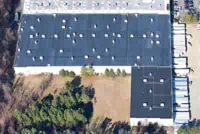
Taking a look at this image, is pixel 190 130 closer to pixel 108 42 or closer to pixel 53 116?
pixel 53 116

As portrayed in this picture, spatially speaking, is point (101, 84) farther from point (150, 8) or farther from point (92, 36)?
point (150, 8)

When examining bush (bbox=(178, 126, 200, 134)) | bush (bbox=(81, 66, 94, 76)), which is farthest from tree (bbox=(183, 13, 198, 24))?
bush (bbox=(178, 126, 200, 134))

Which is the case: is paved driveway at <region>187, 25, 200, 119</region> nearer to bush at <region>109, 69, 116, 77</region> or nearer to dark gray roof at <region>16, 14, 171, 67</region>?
dark gray roof at <region>16, 14, 171, 67</region>

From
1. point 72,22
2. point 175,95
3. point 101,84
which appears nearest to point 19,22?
point 72,22

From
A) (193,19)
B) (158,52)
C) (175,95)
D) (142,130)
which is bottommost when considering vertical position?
(142,130)

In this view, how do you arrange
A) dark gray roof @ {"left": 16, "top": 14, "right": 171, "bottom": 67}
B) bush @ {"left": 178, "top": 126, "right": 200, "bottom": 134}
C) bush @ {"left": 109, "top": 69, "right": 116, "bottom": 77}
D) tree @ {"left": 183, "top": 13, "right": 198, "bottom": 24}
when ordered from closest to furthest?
bush @ {"left": 178, "top": 126, "right": 200, "bottom": 134}, bush @ {"left": 109, "top": 69, "right": 116, "bottom": 77}, dark gray roof @ {"left": 16, "top": 14, "right": 171, "bottom": 67}, tree @ {"left": 183, "top": 13, "right": 198, "bottom": 24}

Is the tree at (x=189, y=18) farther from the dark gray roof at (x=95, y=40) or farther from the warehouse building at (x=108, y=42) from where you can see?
the dark gray roof at (x=95, y=40)
